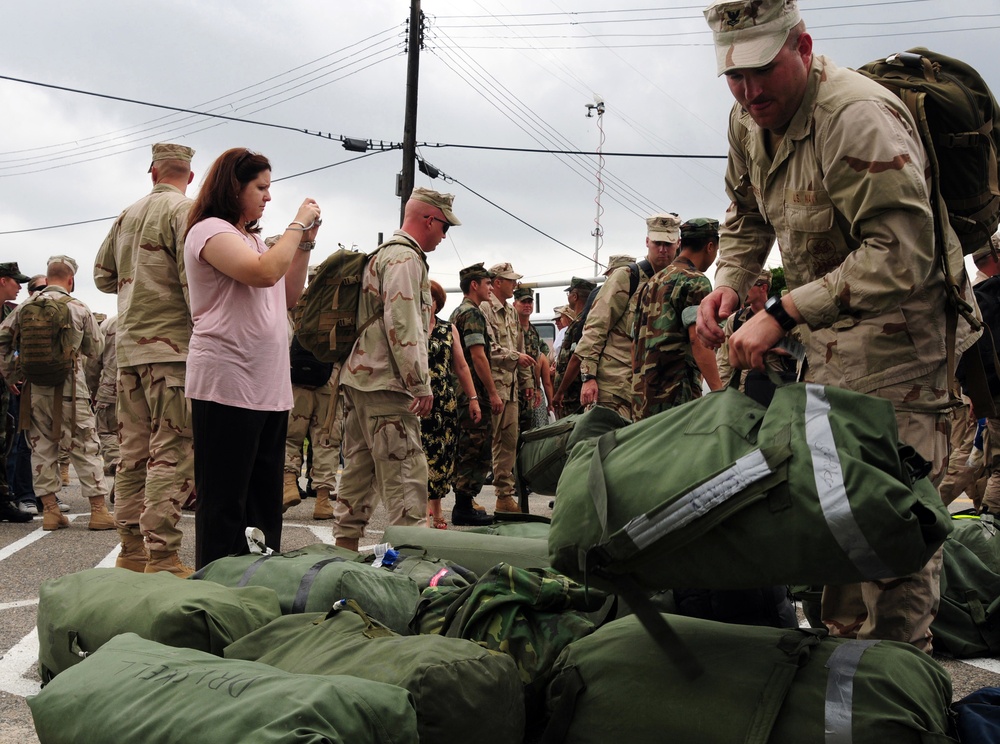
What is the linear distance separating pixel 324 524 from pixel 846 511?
704cm

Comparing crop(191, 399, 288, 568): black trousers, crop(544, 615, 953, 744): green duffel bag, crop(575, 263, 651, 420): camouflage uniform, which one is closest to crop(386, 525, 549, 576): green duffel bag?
crop(191, 399, 288, 568): black trousers

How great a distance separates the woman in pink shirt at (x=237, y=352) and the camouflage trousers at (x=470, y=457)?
4.43 metres

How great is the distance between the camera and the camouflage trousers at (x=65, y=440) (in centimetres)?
881

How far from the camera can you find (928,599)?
111 inches

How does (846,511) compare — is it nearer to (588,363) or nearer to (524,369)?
(588,363)

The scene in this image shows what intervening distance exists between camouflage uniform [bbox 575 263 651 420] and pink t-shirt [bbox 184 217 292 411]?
3114 millimetres

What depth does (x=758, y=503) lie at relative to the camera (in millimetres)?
2215

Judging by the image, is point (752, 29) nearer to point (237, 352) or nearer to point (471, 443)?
point (237, 352)

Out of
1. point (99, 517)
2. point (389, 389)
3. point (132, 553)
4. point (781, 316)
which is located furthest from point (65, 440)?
point (781, 316)

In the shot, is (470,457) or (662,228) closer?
(662,228)

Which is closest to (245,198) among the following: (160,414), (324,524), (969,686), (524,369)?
(160,414)

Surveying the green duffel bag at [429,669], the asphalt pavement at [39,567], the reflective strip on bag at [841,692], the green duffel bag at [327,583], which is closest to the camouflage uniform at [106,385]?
the asphalt pavement at [39,567]

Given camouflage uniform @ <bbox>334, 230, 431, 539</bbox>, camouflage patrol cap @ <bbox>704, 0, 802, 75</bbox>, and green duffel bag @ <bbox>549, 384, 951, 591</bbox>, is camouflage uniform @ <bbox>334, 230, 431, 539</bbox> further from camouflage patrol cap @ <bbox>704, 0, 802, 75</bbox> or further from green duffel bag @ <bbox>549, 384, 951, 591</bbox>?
green duffel bag @ <bbox>549, 384, 951, 591</bbox>

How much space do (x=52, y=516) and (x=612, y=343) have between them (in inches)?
189
